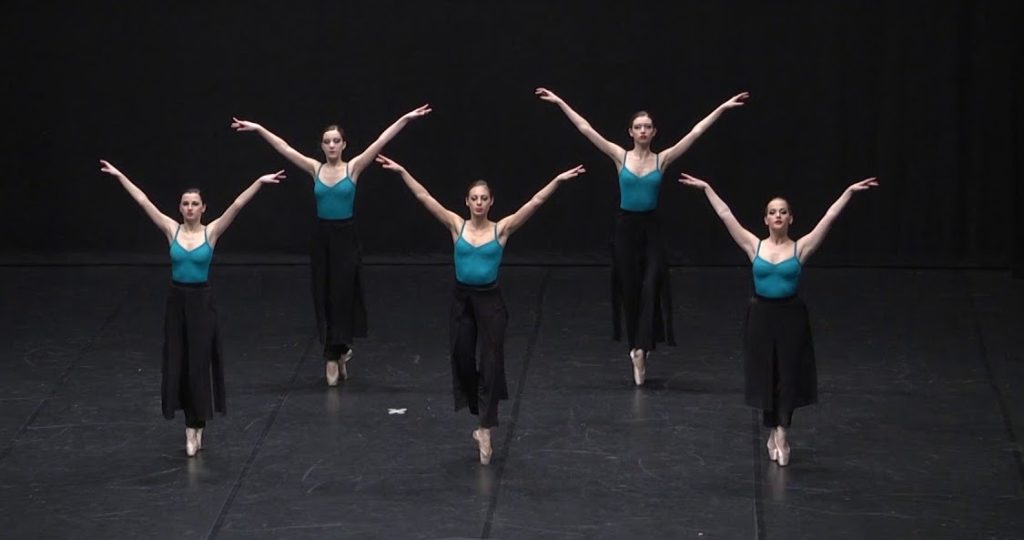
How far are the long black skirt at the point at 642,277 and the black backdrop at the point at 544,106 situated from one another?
7.91ft

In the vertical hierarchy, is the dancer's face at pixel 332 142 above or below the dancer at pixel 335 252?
above

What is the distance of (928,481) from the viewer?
335 inches

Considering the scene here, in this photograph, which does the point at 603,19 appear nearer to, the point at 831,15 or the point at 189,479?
the point at 831,15

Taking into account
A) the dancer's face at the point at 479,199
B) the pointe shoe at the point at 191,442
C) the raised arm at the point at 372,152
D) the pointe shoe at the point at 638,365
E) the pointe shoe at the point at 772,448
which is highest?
the raised arm at the point at 372,152

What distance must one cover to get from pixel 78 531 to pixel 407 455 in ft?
4.97

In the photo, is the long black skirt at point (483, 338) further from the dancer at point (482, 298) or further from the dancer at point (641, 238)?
the dancer at point (641, 238)

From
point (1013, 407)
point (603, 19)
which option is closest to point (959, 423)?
point (1013, 407)

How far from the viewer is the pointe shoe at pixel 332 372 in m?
9.91

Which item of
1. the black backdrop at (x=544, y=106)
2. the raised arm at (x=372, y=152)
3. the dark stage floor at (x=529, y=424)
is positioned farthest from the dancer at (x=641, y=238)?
the black backdrop at (x=544, y=106)

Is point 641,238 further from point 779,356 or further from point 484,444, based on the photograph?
point 484,444

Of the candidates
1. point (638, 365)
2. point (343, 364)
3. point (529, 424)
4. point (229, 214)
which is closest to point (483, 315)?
point (529, 424)

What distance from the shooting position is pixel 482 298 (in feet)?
28.4

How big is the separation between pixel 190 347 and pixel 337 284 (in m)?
1.31

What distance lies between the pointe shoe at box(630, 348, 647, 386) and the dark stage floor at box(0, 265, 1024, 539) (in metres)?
0.05
